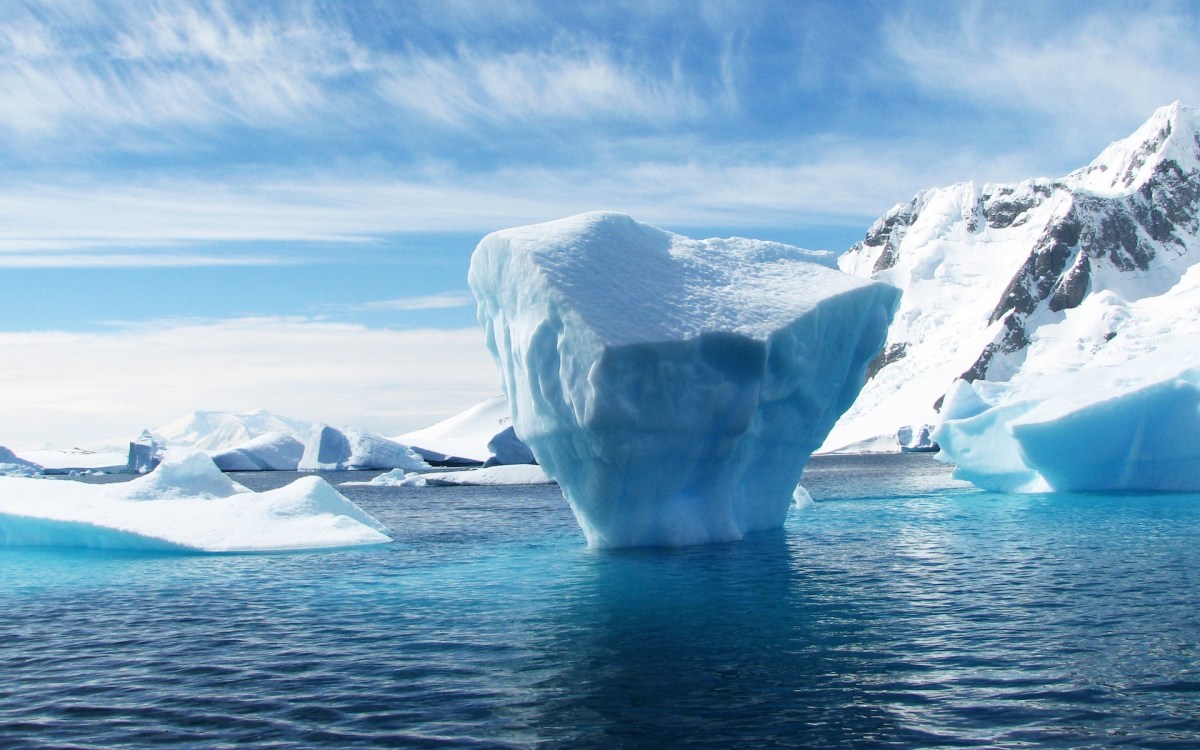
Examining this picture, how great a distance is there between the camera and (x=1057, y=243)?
15188 cm

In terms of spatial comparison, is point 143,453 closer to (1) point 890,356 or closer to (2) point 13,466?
(2) point 13,466

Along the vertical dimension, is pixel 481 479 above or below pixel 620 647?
above

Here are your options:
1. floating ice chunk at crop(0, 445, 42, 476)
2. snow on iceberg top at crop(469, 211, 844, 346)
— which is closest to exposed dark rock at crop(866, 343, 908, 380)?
floating ice chunk at crop(0, 445, 42, 476)

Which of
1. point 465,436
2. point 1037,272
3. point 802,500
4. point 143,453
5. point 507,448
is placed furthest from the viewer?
point 1037,272

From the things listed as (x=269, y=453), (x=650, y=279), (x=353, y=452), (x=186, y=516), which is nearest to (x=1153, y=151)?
(x=353, y=452)

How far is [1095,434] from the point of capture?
31.7m

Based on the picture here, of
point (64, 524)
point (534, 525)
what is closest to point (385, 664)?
point (64, 524)

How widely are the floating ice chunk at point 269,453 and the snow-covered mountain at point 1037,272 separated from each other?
66.3 m

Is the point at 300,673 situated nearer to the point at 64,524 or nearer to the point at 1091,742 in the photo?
the point at 1091,742

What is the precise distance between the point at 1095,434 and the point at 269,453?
6574cm

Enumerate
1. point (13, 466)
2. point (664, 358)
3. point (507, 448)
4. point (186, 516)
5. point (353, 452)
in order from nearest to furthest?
1. point (664, 358)
2. point (186, 516)
3. point (507, 448)
4. point (13, 466)
5. point (353, 452)

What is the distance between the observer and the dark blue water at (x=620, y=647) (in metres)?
7.89

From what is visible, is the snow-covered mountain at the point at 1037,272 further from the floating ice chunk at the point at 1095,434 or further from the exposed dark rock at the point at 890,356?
the floating ice chunk at the point at 1095,434

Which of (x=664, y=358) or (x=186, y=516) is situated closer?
(x=664, y=358)
